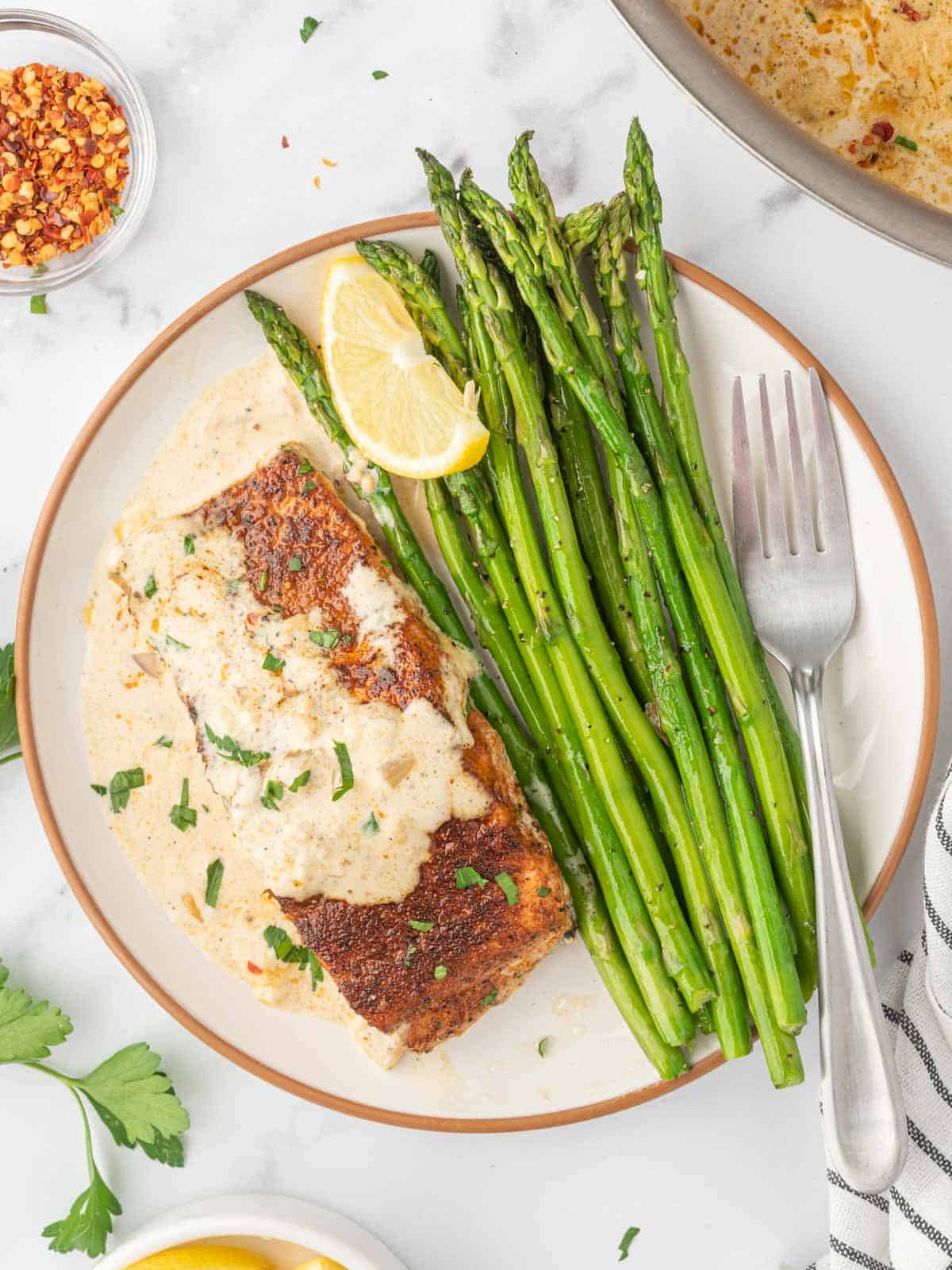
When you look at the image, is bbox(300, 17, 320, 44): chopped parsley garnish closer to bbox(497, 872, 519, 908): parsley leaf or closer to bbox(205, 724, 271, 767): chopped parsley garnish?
bbox(205, 724, 271, 767): chopped parsley garnish

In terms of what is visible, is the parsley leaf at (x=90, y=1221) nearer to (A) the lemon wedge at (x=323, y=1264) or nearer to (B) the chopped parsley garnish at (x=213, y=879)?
(A) the lemon wedge at (x=323, y=1264)

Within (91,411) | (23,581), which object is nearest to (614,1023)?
(23,581)

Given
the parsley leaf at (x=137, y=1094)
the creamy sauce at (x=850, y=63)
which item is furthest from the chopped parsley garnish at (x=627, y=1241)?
the creamy sauce at (x=850, y=63)

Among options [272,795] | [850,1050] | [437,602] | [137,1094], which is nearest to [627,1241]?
[850,1050]

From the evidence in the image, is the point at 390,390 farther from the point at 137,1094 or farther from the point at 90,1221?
the point at 90,1221

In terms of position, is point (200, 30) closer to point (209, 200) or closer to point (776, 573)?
point (209, 200)

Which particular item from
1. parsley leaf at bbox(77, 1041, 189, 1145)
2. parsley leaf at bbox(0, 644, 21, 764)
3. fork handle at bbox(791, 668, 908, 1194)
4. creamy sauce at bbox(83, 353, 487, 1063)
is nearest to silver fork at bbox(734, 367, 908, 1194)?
fork handle at bbox(791, 668, 908, 1194)
